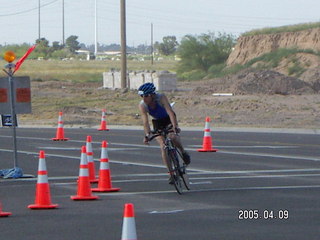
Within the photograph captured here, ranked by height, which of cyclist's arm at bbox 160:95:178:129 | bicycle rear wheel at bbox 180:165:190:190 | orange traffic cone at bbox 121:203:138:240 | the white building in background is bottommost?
bicycle rear wheel at bbox 180:165:190:190

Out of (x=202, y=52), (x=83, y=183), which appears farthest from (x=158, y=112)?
(x=202, y=52)

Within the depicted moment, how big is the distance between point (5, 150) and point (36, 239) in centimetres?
1365

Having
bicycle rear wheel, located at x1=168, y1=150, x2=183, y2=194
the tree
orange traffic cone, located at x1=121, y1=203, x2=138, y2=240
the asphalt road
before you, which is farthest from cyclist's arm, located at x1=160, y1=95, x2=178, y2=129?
the tree

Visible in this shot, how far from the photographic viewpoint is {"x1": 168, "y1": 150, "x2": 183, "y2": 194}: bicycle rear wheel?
14031mm

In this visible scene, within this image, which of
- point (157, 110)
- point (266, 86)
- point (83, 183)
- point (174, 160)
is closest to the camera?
point (83, 183)

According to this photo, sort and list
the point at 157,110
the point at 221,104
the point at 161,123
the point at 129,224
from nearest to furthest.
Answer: the point at 129,224
the point at 157,110
the point at 161,123
the point at 221,104

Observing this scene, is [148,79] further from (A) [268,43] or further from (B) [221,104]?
(A) [268,43]

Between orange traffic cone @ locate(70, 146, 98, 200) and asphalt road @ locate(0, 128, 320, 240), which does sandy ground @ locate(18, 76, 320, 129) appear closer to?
asphalt road @ locate(0, 128, 320, 240)

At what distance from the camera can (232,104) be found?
41.3 metres

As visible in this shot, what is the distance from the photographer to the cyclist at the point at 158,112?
46.2ft

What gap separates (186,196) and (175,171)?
52cm
